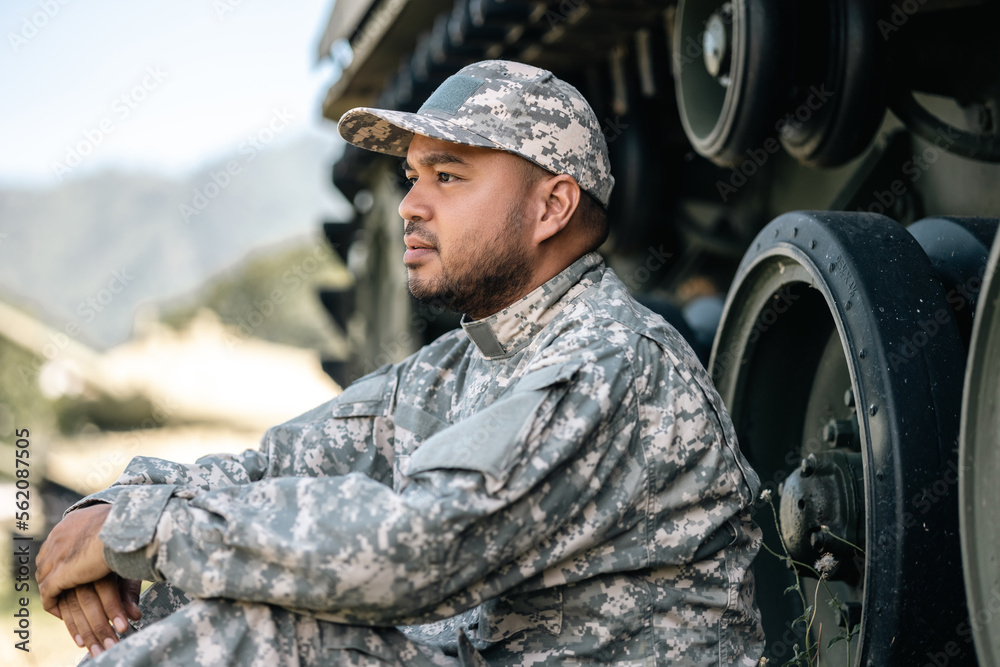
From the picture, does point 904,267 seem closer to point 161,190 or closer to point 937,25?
point 937,25

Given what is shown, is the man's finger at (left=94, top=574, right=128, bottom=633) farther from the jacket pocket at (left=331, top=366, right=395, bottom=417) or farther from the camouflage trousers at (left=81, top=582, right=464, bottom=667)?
the jacket pocket at (left=331, top=366, right=395, bottom=417)

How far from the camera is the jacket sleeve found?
164 centimetres

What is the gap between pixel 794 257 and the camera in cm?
249

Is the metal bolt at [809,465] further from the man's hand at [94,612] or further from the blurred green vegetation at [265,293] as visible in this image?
the blurred green vegetation at [265,293]

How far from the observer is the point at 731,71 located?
10.3ft

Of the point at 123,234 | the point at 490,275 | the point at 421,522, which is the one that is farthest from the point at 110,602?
the point at 123,234

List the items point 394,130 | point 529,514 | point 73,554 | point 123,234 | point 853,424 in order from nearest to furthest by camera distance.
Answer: point 529,514 < point 73,554 < point 394,130 < point 853,424 < point 123,234

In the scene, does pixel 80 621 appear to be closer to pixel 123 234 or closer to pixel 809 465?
pixel 809 465

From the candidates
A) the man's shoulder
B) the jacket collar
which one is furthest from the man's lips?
the man's shoulder

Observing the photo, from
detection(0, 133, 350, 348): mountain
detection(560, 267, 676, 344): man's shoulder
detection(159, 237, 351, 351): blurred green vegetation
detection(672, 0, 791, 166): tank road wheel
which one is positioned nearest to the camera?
detection(560, 267, 676, 344): man's shoulder

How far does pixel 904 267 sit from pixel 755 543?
2.20 ft

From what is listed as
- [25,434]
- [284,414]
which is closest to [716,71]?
[25,434]

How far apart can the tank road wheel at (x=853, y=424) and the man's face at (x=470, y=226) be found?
69 cm

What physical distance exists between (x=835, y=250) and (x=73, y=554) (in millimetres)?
1629
